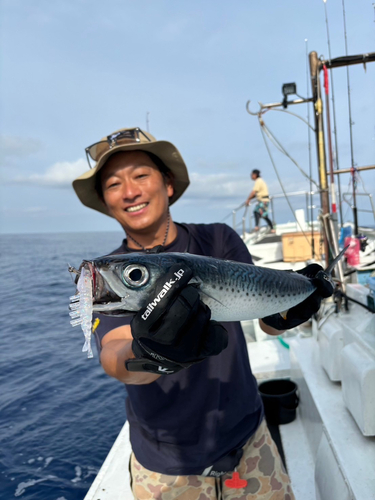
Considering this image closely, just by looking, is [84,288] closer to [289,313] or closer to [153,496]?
[289,313]

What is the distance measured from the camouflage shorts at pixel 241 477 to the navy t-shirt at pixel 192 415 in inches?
3.2

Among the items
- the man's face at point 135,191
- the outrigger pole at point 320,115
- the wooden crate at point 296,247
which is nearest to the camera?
the man's face at point 135,191

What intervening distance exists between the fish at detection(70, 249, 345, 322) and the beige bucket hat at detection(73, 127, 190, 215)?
1162 millimetres

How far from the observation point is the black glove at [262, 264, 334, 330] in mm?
2199

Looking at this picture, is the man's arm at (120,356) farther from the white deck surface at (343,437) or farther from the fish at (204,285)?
the white deck surface at (343,437)

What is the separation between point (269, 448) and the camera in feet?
8.02

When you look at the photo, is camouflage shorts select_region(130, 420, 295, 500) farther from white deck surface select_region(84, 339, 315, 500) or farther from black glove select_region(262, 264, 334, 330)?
white deck surface select_region(84, 339, 315, 500)

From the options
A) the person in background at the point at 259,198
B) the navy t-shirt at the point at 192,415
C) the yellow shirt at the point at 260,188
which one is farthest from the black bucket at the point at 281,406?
the yellow shirt at the point at 260,188

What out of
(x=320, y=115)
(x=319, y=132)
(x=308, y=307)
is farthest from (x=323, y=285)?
(x=320, y=115)

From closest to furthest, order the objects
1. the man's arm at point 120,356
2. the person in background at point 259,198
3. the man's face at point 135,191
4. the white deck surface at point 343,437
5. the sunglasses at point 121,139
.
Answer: the man's arm at point 120,356, the white deck surface at point 343,437, the man's face at point 135,191, the sunglasses at point 121,139, the person in background at point 259,198

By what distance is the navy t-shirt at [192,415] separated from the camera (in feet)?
7.27

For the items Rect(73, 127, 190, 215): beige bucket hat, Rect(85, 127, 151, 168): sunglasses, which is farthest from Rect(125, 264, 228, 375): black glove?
Rect(85, 127, 151, 168): sunglasses

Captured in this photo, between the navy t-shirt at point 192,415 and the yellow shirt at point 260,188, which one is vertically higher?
the yellow shirt at point 260,188

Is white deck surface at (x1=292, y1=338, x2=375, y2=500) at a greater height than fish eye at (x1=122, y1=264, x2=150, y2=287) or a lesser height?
lesser
